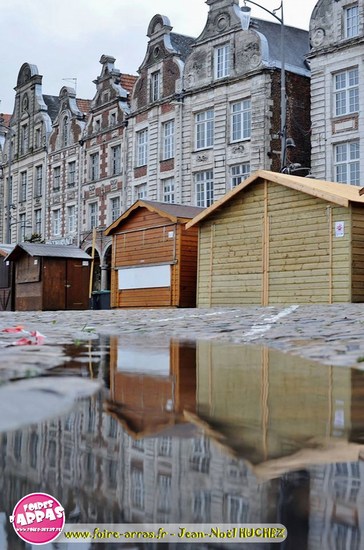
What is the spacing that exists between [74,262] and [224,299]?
7969 mm

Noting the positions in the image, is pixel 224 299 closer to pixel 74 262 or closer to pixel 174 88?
pixel 74 262

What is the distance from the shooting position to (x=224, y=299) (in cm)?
2058

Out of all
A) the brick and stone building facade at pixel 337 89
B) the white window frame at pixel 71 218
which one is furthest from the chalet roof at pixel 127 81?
the brick and stone building facade at pixel 337 89

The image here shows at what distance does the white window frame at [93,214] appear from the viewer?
1521 inches

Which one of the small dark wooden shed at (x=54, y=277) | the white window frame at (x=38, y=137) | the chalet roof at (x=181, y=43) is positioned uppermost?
the chalet roof at (x=181, y=43)

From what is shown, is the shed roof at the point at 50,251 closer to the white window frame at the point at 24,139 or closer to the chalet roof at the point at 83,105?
the chalet roof at the point at 83,105

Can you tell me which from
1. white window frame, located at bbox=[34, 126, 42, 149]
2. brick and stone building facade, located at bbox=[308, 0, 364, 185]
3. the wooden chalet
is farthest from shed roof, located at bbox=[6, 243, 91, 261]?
the wooden chalet

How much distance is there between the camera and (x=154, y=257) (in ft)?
76.8

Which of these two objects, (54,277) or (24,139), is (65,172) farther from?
(54,277)

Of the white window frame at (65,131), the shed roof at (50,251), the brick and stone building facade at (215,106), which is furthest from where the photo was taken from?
the white window frame at (65,131)

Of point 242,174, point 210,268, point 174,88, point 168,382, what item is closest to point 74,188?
point 174,88

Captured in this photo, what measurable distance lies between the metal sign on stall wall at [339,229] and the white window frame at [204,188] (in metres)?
14.0

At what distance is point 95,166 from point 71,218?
3.66 metres

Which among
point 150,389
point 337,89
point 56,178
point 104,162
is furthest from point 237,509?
point 56,178
